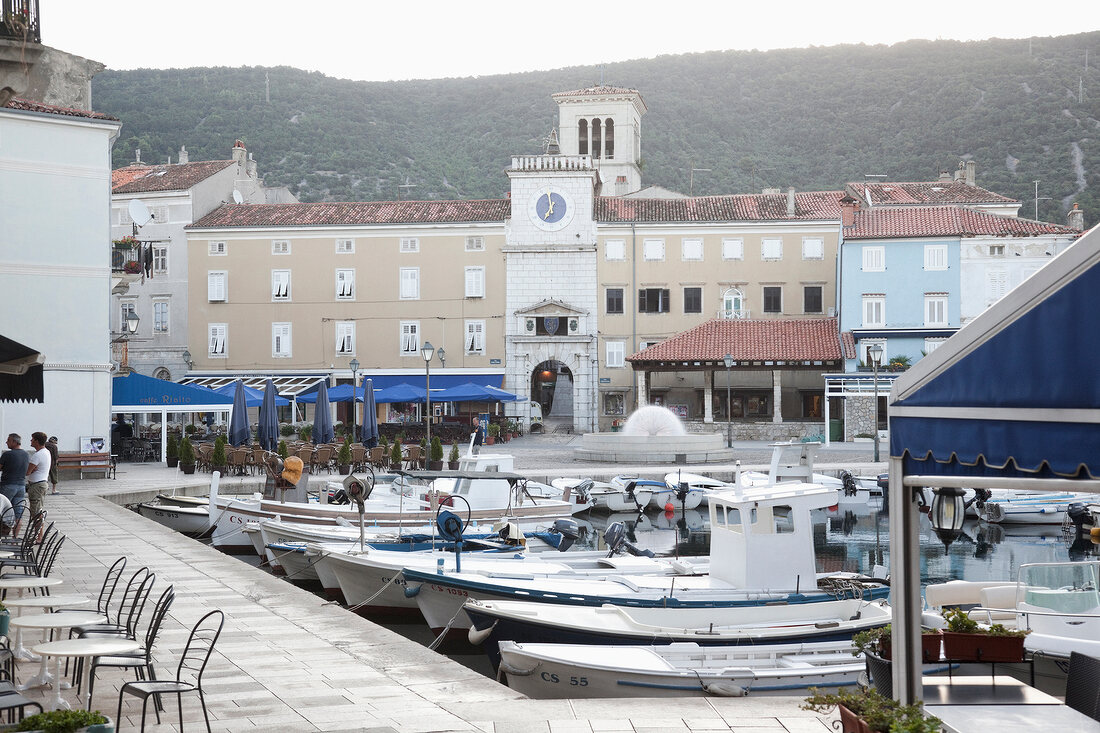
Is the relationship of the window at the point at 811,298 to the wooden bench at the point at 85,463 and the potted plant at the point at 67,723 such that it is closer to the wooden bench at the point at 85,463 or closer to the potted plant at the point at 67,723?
the wooden bench at the point at 85,463

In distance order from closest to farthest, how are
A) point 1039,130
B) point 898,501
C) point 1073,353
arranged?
point 1073,353 → point 898,501 → point 1039,130

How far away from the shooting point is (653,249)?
4953cm

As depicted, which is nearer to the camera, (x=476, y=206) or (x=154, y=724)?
(x=154, y=724)

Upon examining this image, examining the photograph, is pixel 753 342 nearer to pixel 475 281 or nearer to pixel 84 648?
pixel 475 281

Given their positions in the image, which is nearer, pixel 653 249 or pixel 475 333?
pixel 653 249

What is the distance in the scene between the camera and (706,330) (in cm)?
4744

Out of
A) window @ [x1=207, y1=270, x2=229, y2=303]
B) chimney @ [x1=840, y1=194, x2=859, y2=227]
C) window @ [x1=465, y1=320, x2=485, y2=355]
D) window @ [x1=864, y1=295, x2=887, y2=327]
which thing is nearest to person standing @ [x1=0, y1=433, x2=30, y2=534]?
window @ [x1=465, y1=320, x2=485, y2=355]

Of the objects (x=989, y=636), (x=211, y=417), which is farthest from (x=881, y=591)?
(x=211, y=417)

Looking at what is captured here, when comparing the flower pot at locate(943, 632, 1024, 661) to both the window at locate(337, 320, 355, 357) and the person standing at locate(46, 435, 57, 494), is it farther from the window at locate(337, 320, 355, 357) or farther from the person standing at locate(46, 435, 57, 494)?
the window at locate(337, 320, 355, 357)

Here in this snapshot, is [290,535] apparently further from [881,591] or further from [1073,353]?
[1073,353]

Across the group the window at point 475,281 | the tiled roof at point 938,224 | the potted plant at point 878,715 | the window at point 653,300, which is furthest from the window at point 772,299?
the potted plant at point 878,715

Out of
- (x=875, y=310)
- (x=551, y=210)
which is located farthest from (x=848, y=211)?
(x=551, y=210)

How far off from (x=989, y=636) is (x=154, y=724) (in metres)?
5.23

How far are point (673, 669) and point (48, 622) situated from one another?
597 cm
